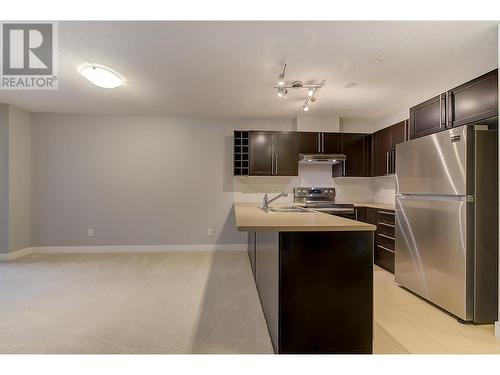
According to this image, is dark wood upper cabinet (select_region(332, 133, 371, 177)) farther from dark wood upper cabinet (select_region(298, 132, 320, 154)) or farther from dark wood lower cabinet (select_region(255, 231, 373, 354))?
dark wood lower cabinet (select_region(255, 231, 373, 354))

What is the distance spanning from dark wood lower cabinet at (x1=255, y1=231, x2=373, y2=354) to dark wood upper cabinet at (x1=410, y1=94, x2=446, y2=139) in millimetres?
1869

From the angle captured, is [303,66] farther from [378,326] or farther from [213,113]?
[378,326]

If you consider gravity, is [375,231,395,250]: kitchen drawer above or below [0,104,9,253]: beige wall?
below

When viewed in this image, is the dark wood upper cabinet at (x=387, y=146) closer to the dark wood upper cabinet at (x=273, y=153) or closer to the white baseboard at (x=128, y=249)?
the dark wood upper cabinet at (x=273, y=153)

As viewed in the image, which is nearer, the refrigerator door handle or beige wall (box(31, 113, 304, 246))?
the refrigerator door handle

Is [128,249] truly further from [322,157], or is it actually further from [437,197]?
[437,197]

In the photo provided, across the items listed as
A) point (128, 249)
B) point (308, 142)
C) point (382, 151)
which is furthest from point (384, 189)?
point (128, 249)

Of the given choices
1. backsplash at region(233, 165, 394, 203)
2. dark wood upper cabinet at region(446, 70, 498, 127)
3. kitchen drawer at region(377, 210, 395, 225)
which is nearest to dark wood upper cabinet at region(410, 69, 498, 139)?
dark wood upper cabinet at region(446, 70, 498, 127)

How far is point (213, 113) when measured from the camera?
4.28 m

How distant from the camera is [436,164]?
2.49m

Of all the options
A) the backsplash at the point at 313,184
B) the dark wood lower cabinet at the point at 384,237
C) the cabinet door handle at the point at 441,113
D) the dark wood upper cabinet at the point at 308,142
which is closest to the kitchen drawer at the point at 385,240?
the dark wood lower cabinet at the point at 384,237

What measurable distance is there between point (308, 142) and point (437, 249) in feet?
8.03

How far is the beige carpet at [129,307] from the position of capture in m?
1.89

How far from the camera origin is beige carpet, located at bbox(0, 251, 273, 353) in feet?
6.20
